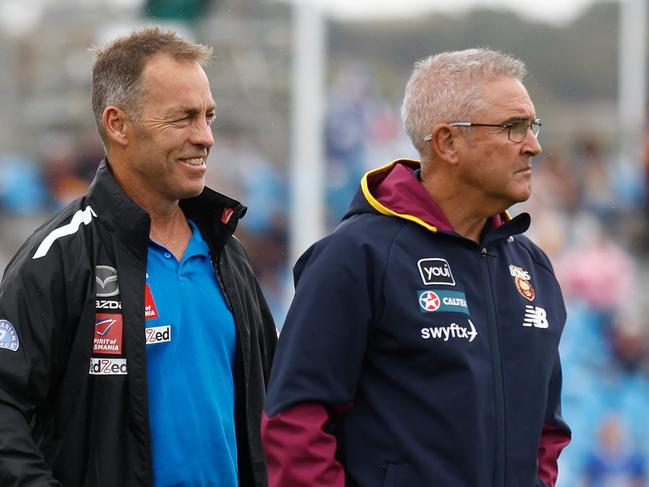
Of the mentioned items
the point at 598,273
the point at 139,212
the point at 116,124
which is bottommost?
the point at 598,273

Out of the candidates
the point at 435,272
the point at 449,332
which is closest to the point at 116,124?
the point at 435,272

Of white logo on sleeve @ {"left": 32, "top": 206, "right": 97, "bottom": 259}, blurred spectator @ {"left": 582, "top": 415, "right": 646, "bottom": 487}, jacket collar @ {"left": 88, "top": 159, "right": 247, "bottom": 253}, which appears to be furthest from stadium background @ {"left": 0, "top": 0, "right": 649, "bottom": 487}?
white logo on sleeve @ {"left": 32, "top": 206, "right": 97, "bottom": 259}

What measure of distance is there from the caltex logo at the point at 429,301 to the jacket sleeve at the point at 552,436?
1.46 feet

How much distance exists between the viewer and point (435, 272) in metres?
3.03

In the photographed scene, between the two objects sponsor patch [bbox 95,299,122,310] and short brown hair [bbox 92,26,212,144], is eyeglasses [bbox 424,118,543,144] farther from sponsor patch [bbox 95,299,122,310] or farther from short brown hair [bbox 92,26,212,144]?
sponsor patch [bbox 95,299,122,310]

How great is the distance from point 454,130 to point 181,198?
2.39 feet

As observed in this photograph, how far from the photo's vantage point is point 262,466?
335 centimetres

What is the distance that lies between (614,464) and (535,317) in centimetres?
727

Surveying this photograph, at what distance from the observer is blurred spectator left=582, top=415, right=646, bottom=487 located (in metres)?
9.94

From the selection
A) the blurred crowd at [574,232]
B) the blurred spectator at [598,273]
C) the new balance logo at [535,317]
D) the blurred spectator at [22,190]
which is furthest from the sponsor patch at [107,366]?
the blurred spectator at [22,190]

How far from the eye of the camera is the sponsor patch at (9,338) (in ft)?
9.66

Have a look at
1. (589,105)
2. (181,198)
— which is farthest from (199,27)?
(181,198)

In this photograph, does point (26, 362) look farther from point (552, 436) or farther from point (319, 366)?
point (552, 436)

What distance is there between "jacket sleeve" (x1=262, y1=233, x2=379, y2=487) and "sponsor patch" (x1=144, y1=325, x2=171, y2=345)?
30 cm
